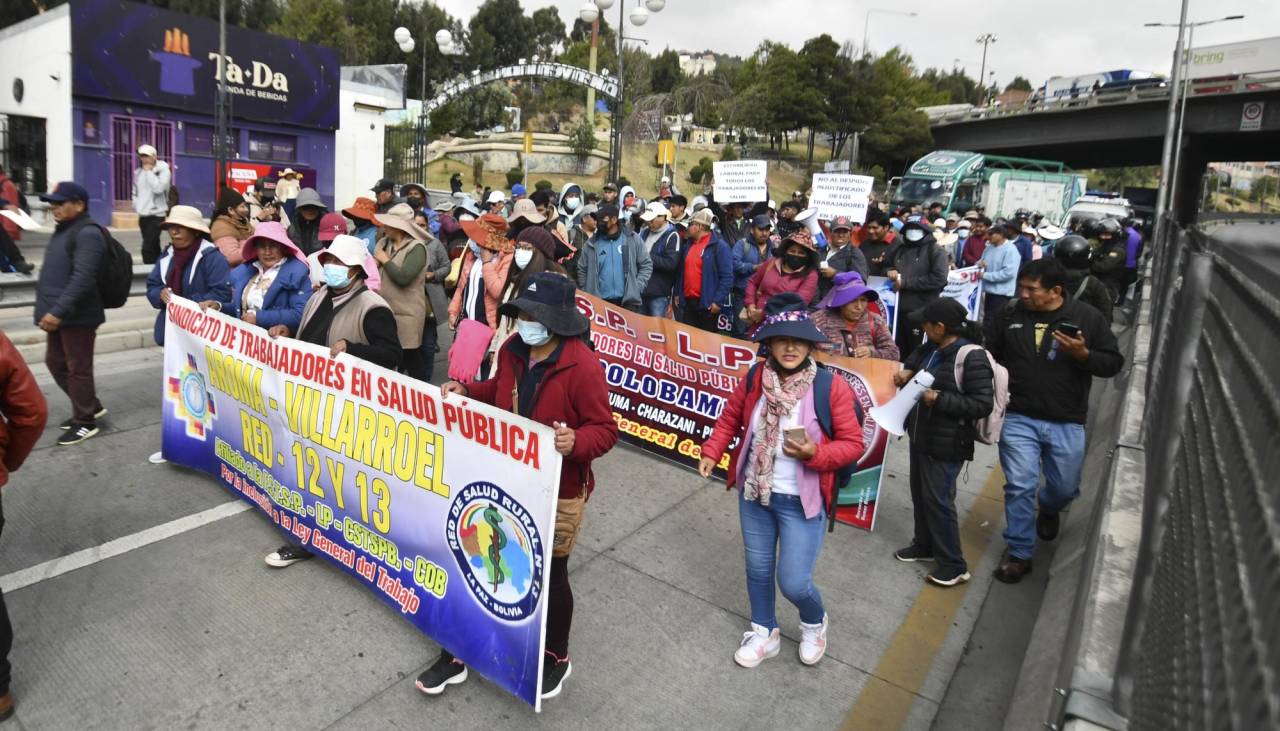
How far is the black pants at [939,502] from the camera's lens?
15.8 feet

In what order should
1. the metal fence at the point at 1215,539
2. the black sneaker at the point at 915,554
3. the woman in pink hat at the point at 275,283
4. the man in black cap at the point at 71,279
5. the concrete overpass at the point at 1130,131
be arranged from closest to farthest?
the metal fence at the point at 1215,539
the black sneaker at the point at 915,554
the woman in pink hat at the point at 275,283
the man in black cap at the point at 71,279
the concrete overpass at the point at 1130,131

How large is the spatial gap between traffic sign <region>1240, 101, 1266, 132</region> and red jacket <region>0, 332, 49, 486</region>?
156 feet

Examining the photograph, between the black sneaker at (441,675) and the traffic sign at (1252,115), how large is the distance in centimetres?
4658

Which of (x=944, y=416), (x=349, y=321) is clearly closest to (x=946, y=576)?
(x=944, y=416)

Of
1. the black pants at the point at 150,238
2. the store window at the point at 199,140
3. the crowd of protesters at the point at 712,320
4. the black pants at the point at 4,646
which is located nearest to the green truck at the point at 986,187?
the store window at the point at 199,140

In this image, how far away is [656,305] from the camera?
918 centimetres

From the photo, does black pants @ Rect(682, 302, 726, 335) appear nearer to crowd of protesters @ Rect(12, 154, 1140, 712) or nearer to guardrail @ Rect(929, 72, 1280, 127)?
crowd of protesters @ Rect(12, 154, 1140, 712)

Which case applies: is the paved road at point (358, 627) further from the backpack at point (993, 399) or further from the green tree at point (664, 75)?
the green tree at point (664, 75)

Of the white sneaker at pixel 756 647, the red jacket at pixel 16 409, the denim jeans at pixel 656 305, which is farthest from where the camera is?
the denim jeans at pixel 656 305

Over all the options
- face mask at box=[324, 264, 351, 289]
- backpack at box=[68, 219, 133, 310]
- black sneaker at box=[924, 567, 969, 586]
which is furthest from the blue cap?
black sneaker at box=[924, 567, 969, 586]

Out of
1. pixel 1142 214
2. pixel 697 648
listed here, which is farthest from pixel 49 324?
pixel 1142 214

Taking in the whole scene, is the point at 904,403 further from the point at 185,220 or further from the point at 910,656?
the point at 185,220

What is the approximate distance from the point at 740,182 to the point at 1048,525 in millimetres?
6514

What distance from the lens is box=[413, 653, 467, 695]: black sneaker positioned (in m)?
3.62
